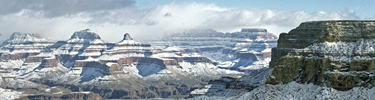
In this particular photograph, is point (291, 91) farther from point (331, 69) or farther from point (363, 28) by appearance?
point (363, 28)

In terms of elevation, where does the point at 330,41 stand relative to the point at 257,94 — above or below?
above

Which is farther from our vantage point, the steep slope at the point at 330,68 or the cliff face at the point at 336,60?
the cliff face at the point at 336,60

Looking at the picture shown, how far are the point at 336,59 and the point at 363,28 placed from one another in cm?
1861

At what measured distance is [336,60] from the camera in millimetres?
169500

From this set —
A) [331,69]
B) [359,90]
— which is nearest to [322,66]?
[331,69]

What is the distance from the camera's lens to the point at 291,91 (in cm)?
17275

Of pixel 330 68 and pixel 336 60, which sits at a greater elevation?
pixel 336 60

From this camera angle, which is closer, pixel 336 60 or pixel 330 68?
pixel 330 68

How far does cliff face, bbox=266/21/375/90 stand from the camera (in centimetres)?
16625

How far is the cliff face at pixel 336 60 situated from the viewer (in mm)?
166250

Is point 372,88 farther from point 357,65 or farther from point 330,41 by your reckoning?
point 330,41

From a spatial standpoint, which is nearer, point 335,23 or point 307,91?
point 307,91

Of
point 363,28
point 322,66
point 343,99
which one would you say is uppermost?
point 363,28

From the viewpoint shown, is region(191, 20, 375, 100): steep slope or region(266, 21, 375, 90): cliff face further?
region(266, 21, 375, 90): cliff face
